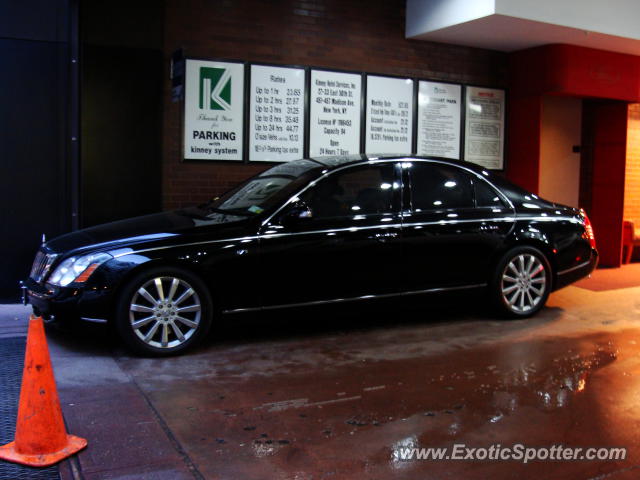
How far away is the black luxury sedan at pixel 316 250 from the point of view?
18.7 ft

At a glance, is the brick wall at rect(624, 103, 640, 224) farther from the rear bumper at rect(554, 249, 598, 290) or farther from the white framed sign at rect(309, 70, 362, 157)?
the white framed sign at rect(309, 70, 362, 157)

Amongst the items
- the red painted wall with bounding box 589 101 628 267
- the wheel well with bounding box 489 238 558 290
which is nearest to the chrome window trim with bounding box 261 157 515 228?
the wheel well with bounding box 489 238 558 290

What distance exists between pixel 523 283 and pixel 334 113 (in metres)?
3.70

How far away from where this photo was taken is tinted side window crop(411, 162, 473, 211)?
6828 millimetres

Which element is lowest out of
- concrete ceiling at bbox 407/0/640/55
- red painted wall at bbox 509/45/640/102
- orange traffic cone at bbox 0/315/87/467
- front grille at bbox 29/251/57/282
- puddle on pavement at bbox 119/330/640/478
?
puddle on pavement at bbox 119/330/640/478

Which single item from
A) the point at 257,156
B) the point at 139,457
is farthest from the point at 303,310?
the point at 257,156

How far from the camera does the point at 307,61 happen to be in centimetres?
948

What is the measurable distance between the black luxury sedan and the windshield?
2cm

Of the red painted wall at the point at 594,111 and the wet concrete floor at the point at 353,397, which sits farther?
the red painted wall at the point at 594,111

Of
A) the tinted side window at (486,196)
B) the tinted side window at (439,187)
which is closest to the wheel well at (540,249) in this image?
the tinted side window at (486,196)

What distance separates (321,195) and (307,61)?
11.9 feet

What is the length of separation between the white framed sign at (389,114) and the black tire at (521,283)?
344 cm

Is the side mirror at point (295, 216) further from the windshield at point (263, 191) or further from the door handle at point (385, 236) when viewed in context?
the door handle at point (385, 236)

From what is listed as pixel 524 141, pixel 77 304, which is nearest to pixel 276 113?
pixel 524 141
